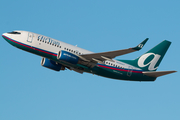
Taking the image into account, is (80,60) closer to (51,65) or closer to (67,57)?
(67,57)

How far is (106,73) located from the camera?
42.8 metres

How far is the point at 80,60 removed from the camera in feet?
133

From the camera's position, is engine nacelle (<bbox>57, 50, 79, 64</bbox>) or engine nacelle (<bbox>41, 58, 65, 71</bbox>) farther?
engine nacelle (<bbox>41, 58, 65, 71</bbox>)

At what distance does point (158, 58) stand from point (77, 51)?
14.6m

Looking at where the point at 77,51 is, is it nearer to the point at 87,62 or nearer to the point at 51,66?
the point at 87,62

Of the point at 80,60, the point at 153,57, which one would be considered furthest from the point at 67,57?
the point at 153,57

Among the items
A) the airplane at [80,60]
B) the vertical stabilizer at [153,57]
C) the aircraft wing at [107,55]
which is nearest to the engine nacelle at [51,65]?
the airplane at [80,60]

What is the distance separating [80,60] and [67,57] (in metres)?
2.48

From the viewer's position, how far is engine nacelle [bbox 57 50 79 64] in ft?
127

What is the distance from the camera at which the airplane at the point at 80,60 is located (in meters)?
39.4

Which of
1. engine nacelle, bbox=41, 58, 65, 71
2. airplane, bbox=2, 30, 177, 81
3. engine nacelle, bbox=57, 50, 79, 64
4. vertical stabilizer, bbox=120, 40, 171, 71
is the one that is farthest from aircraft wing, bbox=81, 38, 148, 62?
vertical stabilizer, bbox=120, 40, 171, 71

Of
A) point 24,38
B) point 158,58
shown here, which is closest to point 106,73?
point 158,58

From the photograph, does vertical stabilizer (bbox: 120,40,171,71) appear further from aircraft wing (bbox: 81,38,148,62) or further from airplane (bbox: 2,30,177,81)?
aircraft wing (bbox: 81,38,148,62)

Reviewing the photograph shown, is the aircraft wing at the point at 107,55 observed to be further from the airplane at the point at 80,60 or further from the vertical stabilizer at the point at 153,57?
the vertical stabilizer at the point at 153,57
